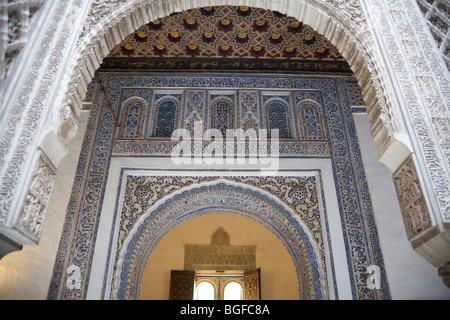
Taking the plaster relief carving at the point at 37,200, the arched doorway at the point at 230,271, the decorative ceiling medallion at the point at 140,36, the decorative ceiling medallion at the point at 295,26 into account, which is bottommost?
the plaster relief carving at the point at 37,200

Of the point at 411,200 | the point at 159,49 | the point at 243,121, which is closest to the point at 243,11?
the point at 159,49

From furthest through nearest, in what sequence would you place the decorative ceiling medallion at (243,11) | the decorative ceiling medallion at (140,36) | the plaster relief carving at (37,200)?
the decorative ceiling medallion at (140,36), the decorative ceiling medallion at (243,11), the plaster relief carving at (37,200)

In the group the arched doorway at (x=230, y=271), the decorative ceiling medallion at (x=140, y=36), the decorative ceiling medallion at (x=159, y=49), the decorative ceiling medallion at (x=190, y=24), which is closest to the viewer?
the decorative ceiling medallion at (x=190, y=24)

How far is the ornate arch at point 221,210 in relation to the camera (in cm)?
388

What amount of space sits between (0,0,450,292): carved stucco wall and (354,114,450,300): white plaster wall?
1.84 metres

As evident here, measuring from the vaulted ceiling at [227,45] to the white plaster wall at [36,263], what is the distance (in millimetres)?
2059

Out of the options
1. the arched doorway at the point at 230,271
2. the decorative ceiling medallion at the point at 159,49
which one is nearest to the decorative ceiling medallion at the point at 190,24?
the decorative ceiling medallion at the point at 159,49

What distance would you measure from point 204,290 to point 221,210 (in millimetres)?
2441

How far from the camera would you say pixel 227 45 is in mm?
4961

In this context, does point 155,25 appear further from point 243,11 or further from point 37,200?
point 37,200

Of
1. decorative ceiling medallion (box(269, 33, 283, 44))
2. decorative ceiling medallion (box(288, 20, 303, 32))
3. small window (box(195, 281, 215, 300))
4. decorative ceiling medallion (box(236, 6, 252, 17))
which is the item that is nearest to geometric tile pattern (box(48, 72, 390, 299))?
decorative ceiling medallion (box(269, 33, 283, 44))

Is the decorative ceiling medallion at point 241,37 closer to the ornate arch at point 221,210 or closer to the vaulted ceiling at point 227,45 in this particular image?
the vaulted ceiling at point 227,45
